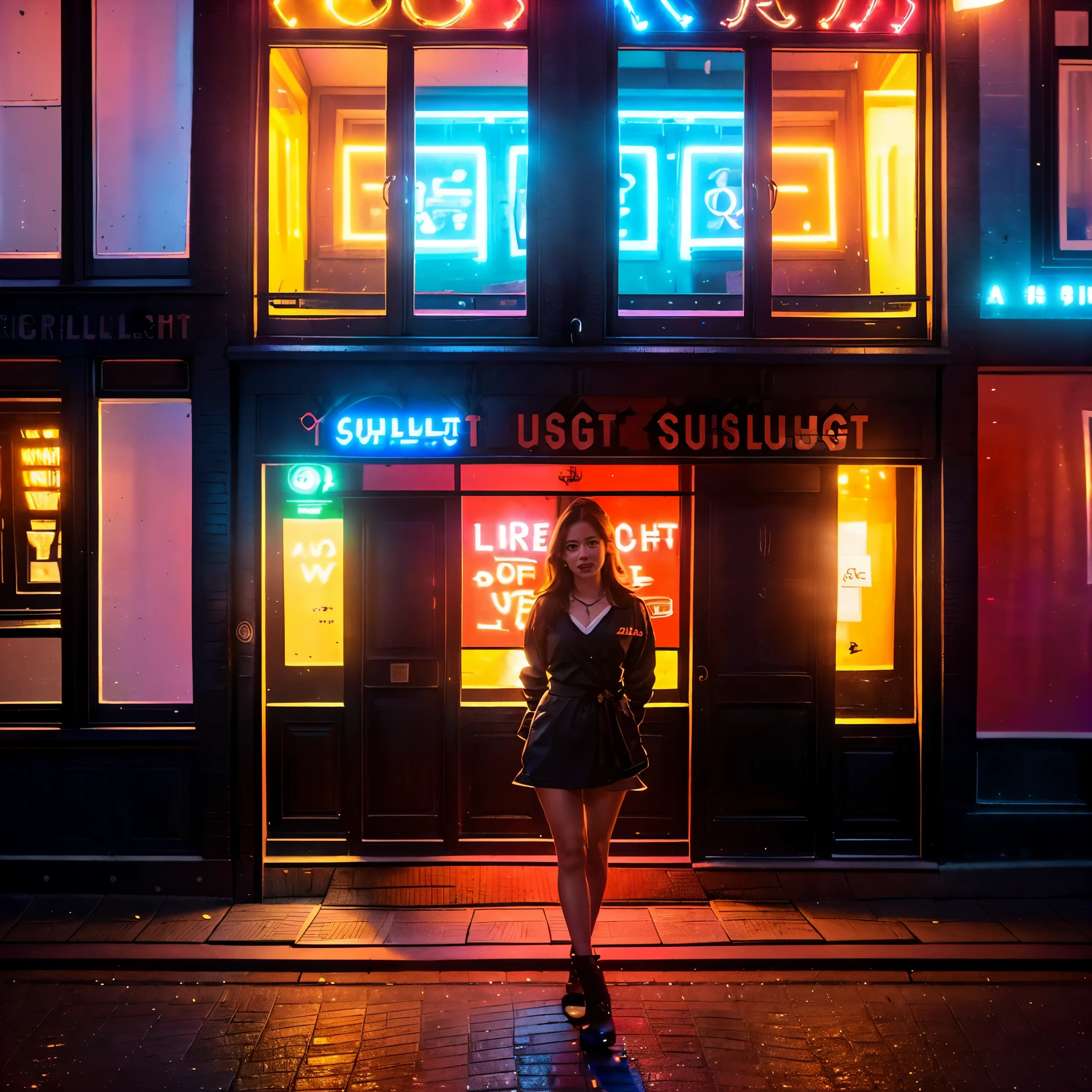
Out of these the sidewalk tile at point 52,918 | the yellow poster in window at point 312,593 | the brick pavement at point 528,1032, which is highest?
Result: the yellow poster in window at point 312,593

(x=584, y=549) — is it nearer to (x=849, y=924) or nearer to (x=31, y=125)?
(x=849, y=924)

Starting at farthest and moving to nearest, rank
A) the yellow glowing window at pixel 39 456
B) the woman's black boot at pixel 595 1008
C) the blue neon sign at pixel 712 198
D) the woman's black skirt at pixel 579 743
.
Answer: the blue neon sign at pixel 712 198 → the yellow glowing window at pixel 39 456 → the woman's black skirt at pixel 579 743 → the woman's black boot at pixel 595 1008

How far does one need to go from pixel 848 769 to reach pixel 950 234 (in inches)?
158

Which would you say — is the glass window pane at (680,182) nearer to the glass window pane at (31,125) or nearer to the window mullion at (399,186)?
the window mullion at (399,186)

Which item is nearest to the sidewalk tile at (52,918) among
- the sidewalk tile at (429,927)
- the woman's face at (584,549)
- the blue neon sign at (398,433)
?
the sidewalk tile at (429,927)

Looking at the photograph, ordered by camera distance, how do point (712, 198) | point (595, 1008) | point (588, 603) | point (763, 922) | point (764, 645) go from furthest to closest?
point (712, 198), point (764, 645), point (763, 922), point (588, 603), point (595, 1008)

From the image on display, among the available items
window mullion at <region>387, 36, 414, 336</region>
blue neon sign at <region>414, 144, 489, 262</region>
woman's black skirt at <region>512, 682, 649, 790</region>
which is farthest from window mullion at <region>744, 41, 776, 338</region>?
woman's black skirt at <region>512, 682, 649, 790</region>

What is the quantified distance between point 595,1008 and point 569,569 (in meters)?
2.18

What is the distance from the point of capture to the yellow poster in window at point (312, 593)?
6465 millimetres

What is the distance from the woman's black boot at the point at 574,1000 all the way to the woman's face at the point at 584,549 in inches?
76.7

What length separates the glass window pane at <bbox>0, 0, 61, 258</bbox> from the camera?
6.30 metres

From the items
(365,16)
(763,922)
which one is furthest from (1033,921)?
(365,16)

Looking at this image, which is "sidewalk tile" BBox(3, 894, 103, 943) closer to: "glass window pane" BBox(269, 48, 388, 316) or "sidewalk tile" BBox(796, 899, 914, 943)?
"glass window pane" BBox(269, 48, 388, 316)

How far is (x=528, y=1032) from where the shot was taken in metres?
4.33
